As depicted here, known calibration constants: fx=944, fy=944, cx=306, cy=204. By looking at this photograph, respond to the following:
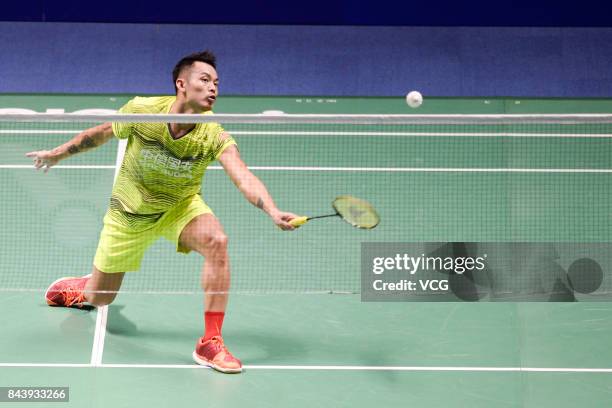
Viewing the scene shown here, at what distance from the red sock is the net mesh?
810 mm

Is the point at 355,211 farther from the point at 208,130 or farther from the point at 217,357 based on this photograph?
the point at 217,357

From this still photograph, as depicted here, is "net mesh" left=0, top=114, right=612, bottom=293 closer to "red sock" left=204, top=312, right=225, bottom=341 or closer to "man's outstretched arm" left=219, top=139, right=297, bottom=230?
"red sock" left=204, top=312, right=225, bottom=341

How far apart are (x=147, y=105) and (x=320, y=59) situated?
15.6ft

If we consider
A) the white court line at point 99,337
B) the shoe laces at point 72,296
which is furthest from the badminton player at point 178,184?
the shoe laces at point 72,296

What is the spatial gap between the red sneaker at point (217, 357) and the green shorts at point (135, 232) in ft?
2.15

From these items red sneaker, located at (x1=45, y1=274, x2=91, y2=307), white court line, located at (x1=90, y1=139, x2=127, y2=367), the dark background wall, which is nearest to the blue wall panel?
the dark background wall

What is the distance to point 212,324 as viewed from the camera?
6.47 metres

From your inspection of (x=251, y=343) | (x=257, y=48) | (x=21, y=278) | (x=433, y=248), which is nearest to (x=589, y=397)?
(x=433, y=248)

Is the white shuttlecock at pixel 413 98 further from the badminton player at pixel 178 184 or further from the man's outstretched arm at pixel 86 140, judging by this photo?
the man's outstretched arm at pixel 86 140

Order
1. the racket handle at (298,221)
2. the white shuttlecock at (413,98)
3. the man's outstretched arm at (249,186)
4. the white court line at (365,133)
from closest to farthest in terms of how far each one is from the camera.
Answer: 1. the racket handle at (298,221)
2. the man's outstretched arm at (249,186)
3. the white shuttlecock at (413,98)
4. the white court line at (365,133)

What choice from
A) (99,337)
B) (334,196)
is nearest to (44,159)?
(99,337)

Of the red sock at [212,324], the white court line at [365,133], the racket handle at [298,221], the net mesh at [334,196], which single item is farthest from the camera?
the white court line at [365,133]

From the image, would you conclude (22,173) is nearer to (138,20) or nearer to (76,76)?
(76,76)

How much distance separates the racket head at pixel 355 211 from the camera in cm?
623
